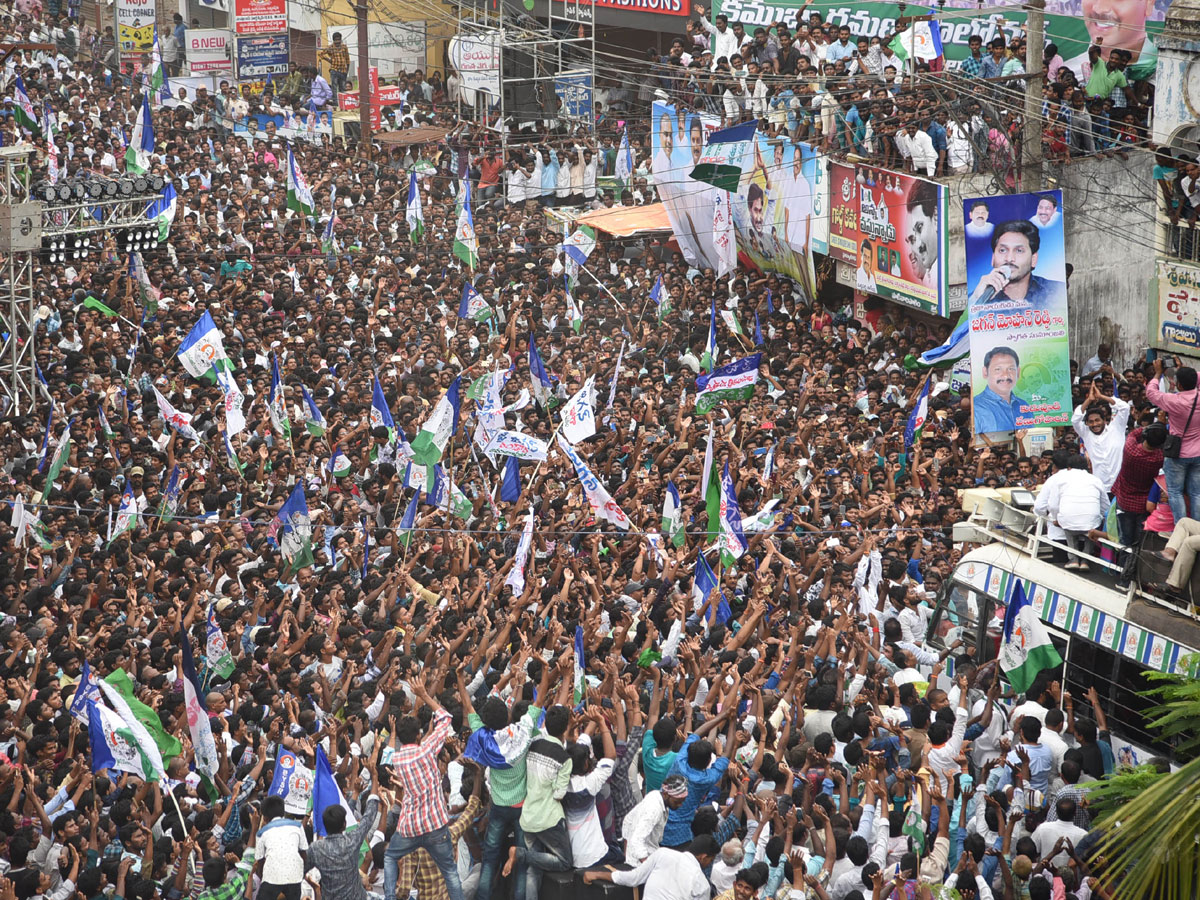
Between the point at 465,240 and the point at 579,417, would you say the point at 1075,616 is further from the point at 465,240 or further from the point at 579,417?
the point at 465,240

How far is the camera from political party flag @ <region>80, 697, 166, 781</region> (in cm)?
877

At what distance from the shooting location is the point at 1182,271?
16422 mm

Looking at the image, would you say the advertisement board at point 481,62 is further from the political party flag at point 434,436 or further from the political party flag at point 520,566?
the political party flag at point 520,566

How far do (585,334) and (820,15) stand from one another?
922 cm

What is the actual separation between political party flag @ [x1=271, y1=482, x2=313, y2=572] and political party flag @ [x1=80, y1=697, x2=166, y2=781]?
3.72m

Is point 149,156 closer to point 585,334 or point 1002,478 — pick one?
point 585,334

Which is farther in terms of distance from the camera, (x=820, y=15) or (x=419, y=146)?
(x=419, y=146)

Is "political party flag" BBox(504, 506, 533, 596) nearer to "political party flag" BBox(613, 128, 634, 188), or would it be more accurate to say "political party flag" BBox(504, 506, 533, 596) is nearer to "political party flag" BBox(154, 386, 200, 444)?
"political party flag" BBox(154, 386, 200, 444)

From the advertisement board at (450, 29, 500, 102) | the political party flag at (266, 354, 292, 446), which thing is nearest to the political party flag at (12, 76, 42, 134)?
the advertisement board at (450, 29, 500, 102)

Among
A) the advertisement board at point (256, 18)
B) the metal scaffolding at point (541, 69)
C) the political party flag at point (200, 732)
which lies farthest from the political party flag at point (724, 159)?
the advertisement board at point (256, 18)

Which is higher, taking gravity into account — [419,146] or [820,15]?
[820,15]

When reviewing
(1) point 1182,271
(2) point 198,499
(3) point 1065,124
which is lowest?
(2) point 198,499

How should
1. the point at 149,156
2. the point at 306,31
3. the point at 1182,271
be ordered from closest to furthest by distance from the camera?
the point at 1182,271 < the point at 149,156 < the point at 306,31

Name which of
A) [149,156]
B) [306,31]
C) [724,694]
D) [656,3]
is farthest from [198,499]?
[306,31]
